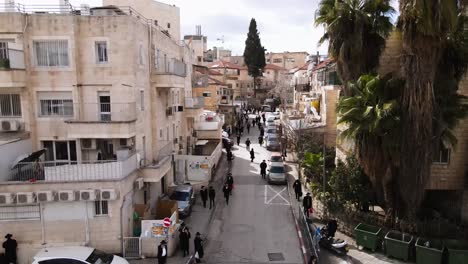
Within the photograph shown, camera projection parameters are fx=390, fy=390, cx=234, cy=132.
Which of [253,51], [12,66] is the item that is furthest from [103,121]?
[253,51]

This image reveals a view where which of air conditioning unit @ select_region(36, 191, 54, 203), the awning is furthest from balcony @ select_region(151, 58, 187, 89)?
the awning

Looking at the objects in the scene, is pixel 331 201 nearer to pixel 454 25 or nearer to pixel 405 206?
pixel 405 206

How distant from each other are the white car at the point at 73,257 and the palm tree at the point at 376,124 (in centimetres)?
1157

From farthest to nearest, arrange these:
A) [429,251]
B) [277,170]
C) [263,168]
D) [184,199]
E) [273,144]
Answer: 1. [273,144]
2. [263,168]
3. [277,170]
4. [184,199]
5. [429,251]

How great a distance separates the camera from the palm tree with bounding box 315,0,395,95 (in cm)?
2014

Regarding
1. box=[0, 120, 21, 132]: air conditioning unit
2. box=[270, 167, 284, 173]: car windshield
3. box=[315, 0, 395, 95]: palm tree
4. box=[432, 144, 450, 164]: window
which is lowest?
box=[270, 167, 284, 173]: car windshield

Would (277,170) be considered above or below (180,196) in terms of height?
above

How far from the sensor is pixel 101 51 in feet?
63.4

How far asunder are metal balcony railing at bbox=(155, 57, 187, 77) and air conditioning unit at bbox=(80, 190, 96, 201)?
933 centimetres

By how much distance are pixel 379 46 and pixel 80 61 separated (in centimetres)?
1535

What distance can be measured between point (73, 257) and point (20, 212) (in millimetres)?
4222

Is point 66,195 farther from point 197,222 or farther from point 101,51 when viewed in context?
point 197,222

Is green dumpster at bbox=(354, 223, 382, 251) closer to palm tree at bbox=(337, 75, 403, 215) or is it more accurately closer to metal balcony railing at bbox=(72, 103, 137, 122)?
palm tree at bbox=(337, 75, 403, 215)

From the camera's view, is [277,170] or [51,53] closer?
[51,53]
